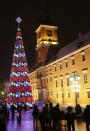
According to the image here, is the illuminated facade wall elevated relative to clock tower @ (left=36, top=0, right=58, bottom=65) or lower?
lower

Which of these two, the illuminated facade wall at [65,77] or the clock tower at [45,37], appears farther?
the clock tower at [45,37]

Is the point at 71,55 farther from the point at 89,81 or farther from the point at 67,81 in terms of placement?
the point at 89,81

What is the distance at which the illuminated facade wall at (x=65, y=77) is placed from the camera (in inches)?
1351

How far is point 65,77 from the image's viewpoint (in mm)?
42156

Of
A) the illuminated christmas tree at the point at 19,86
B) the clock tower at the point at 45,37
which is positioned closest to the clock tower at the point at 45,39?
the clock tower at the point at 45,37

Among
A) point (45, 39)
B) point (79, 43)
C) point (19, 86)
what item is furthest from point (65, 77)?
point (45, 39)

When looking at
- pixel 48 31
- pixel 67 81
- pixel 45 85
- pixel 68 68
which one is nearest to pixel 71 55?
pixel 68 68

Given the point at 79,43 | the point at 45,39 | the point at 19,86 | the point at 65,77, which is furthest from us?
→ the point at 45,39

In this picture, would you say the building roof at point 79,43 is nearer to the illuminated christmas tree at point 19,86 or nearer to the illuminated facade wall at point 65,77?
the illuminated facade wall at point 65,77

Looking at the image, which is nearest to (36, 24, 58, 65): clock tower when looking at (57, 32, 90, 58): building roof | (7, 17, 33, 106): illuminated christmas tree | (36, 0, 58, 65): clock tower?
(36, 0, 58, 65): clock tower

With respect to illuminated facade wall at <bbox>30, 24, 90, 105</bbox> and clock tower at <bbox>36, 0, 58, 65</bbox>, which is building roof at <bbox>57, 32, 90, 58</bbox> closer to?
illuminated facade wall at <bbox>30, 24, 90, 105</bbox>

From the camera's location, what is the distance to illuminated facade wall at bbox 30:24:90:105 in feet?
113

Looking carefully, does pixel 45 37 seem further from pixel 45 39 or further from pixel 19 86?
pixel 19 86

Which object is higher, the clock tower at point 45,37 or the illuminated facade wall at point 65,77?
the clock tower at point 45,37
